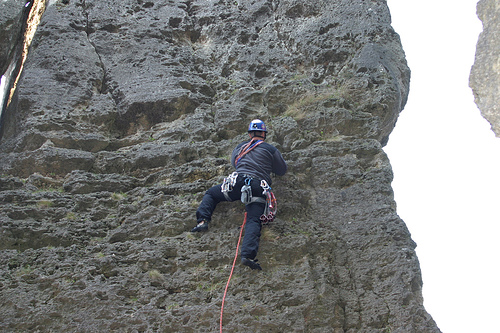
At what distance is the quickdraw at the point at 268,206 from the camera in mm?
6152

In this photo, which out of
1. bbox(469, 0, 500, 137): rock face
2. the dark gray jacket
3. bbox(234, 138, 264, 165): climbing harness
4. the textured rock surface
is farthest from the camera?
the textured rock surface

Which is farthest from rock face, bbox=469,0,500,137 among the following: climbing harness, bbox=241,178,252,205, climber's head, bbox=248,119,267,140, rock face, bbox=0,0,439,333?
climber's head, bbox=248,119,267,140

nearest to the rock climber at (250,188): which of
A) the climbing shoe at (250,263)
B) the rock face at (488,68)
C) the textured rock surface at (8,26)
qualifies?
the climbing shoe at (250,263)

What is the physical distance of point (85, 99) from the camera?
26.6ft

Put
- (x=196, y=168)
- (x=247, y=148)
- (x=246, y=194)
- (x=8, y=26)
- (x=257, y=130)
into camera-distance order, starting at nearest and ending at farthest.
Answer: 1. (x=246, y=194)
2. (x=247, y=148)
3. (x=257, y=130)
4. (x=196, y=168)
5. (x=8, y=26)

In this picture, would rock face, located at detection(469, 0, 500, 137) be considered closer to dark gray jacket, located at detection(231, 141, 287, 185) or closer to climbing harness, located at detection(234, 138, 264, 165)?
dark gray jacket, located at detection(231, 141, 287, 185)

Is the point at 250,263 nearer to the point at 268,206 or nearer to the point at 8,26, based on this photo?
the point at 268,206

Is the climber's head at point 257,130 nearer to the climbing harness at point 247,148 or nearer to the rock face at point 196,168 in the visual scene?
the climbing harness at point 247,148

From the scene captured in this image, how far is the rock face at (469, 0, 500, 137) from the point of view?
4379 millimetres

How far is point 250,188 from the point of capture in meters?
6.15

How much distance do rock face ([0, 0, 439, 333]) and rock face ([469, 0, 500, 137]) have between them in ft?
6.51

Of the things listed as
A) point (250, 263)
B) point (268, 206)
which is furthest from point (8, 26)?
point (250, 263)

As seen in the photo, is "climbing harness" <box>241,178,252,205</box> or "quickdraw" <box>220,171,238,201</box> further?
"quickdraw" <box>220,171,238,201</box>

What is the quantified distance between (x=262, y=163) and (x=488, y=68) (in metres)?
2.78
